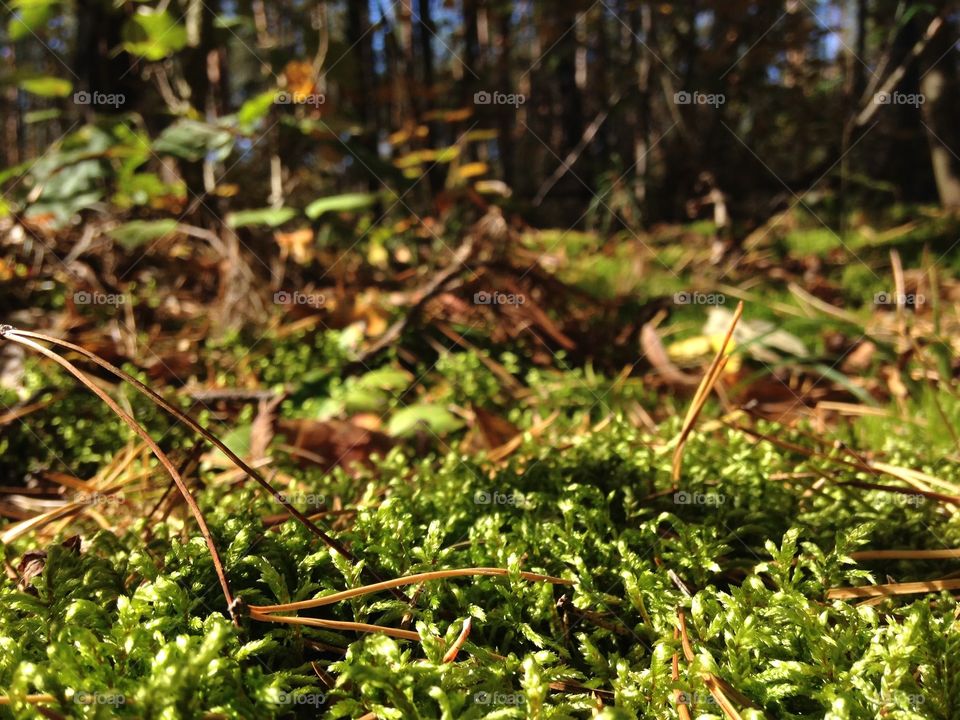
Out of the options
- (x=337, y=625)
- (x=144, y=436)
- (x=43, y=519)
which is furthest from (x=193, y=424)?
(x=43, y=519)

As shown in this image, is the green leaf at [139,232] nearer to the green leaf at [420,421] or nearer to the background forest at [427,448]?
the background forest at [427,448]

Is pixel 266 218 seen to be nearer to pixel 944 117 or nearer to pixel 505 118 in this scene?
pixel 505 118

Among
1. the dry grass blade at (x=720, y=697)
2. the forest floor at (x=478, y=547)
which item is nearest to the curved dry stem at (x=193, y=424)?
the forest floor at (x=478, y=547)

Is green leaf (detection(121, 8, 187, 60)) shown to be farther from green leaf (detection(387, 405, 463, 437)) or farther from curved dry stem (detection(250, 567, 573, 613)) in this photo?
curved dry stem (detection(250, 567, 573, 613))

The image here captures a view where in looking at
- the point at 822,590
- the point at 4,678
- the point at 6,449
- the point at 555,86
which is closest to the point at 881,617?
the point at 822,590

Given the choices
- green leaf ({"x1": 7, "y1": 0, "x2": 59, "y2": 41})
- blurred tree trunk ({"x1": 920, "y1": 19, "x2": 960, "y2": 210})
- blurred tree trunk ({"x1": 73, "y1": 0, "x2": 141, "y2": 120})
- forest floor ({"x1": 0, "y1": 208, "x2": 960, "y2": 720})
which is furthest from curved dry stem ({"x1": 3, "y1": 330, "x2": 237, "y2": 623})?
blurred tree trunk ({"x1": 920, "y1": 19, "x2": 960, "y2": 210})

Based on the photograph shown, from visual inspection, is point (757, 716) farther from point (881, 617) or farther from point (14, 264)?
point (14, 264)
